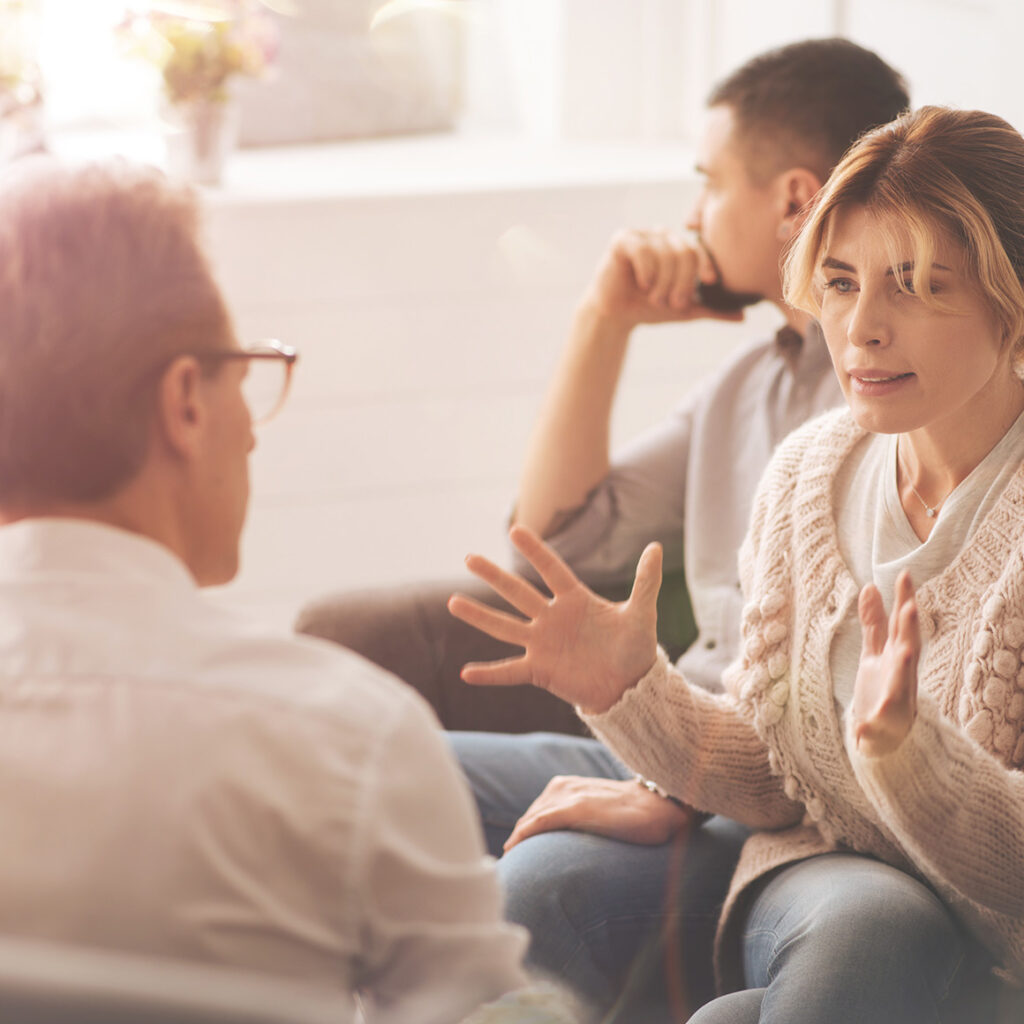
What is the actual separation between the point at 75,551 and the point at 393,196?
5.83ft

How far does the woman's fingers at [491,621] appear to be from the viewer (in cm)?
106

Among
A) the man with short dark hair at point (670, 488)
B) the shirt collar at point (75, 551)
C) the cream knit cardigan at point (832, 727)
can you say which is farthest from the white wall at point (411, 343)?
the shirt collar at point (75, 551)

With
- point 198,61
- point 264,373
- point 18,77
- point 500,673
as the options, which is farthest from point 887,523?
point 18,77

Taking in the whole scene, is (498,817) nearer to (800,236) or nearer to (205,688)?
(800,236)

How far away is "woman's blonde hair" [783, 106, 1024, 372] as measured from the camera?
1069mm

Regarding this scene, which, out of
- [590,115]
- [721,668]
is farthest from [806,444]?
[590,115]

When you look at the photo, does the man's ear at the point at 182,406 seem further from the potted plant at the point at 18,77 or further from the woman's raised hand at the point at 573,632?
the potted plant at the point at 18,77

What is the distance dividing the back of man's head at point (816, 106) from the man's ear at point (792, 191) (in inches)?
0.5

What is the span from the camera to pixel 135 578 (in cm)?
68

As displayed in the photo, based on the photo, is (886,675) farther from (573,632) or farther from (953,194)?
(953,194)

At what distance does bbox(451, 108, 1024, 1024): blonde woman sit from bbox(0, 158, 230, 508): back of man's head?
0.41m

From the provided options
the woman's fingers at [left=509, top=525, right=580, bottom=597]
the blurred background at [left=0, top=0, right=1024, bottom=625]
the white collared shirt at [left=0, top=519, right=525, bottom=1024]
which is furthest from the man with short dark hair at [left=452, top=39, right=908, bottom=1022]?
the blurred background at [left=0, top=0, right=1024, bottom=625]

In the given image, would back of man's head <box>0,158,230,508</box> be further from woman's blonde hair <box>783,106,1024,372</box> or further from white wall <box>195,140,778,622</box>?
white wall <box>195,140,778,622</box>

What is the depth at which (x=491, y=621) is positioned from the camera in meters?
1.10
